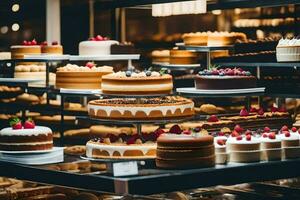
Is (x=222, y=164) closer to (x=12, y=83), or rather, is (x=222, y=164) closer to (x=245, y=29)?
(x=12, y=83)

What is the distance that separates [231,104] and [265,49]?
253 cm

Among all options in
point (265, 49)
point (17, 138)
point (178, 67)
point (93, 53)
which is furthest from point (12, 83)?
point (17, 138)

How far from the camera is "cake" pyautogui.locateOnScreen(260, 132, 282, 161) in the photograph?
234 inches

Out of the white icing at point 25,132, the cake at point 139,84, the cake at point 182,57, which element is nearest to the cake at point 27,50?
the cake at point 182,57

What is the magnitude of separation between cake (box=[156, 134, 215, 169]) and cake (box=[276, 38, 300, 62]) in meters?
2.83

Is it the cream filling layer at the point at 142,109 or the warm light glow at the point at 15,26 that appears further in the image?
the warm light glow at the point at 15,26

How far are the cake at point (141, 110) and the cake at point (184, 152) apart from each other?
34.2 inches

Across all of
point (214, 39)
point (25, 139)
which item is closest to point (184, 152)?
point (25, 139)

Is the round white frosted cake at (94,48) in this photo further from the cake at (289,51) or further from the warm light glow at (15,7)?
the warm light glow at (15,7)

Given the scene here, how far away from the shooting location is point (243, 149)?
5828 mm

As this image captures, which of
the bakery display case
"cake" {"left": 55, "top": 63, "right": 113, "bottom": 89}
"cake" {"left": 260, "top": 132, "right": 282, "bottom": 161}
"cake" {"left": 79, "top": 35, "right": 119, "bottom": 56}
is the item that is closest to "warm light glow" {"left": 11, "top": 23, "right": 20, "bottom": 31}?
the bakery display case

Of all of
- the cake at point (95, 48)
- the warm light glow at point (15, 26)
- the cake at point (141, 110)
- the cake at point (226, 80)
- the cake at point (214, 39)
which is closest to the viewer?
the cake at point (141, 110)

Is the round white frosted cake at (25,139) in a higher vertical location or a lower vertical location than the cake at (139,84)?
lower

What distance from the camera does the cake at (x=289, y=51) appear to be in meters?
8.15
